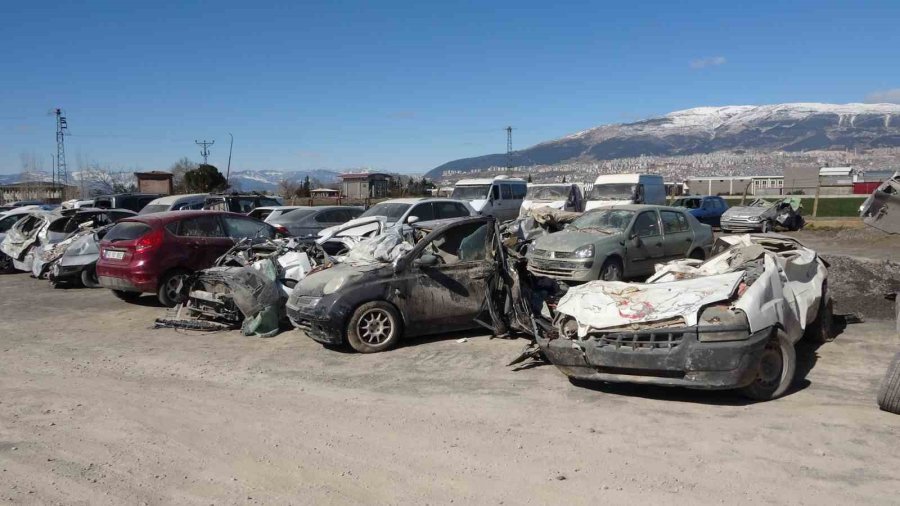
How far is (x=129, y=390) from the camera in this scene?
615cm

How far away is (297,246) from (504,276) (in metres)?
3.43

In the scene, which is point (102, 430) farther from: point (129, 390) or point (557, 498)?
point (557, 498)

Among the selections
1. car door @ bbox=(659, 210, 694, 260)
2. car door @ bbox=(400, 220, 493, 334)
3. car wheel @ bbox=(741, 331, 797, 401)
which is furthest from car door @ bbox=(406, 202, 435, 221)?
car wheel @ bbox=(741, 331, 797, 401)

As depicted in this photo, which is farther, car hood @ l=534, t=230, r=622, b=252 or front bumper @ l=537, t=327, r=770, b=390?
car hood @ l=534, t=230, r=622, b=252

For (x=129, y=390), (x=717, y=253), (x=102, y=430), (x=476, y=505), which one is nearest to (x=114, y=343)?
(x=129, y=390)

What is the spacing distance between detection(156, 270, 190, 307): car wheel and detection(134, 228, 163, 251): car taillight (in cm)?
55

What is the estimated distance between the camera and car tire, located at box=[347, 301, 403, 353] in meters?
7.45

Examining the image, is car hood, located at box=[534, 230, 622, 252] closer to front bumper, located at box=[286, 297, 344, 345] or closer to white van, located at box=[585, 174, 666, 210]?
front bumper, located at box=[286, 297, 344, 345]

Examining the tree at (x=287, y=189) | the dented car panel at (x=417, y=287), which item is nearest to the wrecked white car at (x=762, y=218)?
the dented car panel at (x=417, y=287)

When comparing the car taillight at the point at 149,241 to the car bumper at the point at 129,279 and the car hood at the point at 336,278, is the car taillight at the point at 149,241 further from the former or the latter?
the car hood at the point at 336,278

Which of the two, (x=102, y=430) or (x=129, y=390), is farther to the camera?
(x=129, y=390)

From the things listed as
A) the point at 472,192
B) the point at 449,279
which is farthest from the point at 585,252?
the point at 472,192

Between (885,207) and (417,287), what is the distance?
237 inches

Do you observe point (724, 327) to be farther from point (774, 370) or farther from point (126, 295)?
point (126, 295)
